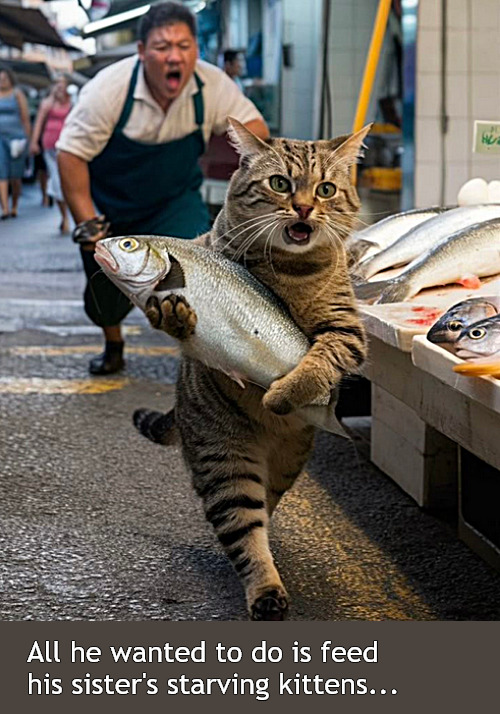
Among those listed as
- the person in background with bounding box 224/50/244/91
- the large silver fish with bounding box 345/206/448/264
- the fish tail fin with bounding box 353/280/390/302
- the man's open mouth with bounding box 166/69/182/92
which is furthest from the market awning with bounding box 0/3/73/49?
the fish tail fin with bounding box 353/280/390/302

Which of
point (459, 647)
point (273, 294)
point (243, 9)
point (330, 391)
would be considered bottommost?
point (459, 647)

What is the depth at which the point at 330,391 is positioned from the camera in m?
3.71

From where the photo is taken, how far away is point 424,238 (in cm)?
546

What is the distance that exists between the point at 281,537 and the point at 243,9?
28.1ft

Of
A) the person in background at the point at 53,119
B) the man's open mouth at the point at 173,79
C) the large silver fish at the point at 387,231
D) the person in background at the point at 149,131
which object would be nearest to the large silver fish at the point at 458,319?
the large silver fish at the point at 387,231

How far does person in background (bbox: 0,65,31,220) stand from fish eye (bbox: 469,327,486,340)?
16.2 meters

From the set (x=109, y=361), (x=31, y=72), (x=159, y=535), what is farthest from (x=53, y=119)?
(x=159, y=535)

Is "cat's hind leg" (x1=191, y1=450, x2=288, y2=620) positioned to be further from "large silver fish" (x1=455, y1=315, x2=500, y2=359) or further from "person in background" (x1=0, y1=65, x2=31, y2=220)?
"person in background" (x1=0, y1=65, x2=31, y2=220)

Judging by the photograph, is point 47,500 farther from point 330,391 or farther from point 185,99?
point 185,99

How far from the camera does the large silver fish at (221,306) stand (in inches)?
141

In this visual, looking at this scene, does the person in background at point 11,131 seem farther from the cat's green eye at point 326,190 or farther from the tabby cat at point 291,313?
the cat's green eye at point 326,190

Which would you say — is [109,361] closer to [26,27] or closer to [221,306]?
[221,306]

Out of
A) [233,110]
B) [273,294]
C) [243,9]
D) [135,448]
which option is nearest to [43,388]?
[135,448]

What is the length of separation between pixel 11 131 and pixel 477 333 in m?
16.9
